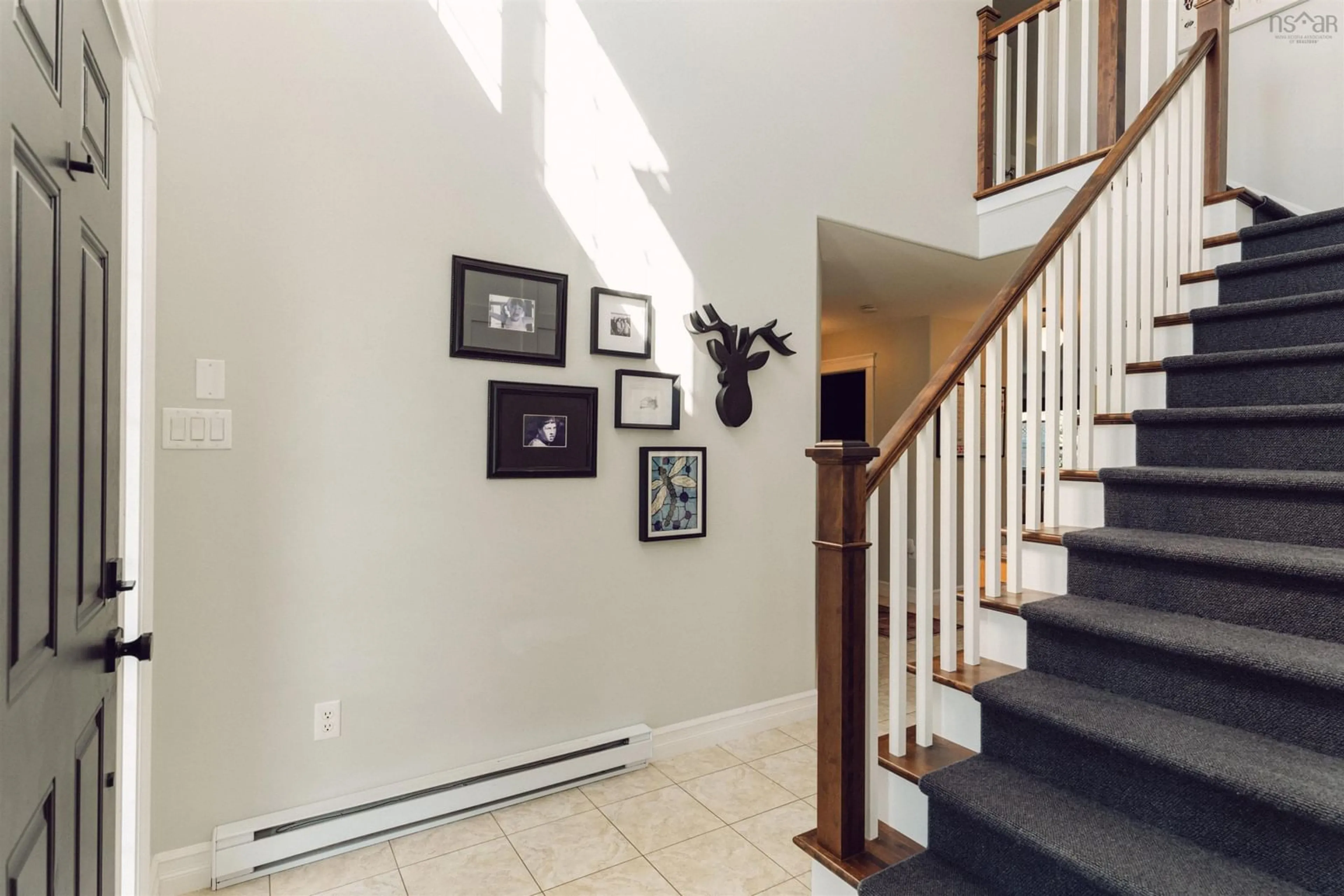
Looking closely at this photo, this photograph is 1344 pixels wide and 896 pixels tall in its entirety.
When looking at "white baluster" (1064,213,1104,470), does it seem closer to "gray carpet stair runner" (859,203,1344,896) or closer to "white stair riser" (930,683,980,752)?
"gray carpet stair runner" (859,203,1344,896)

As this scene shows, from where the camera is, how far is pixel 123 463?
5.37 ft

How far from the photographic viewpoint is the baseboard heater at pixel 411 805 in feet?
6.32

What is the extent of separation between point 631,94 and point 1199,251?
7.38 feet

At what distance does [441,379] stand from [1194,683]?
2.16m

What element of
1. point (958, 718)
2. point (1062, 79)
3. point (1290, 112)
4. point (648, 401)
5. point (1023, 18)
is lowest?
point (958, 718)

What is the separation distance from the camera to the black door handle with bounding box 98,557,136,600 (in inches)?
49.8

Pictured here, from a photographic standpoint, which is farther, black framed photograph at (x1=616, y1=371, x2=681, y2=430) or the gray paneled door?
black framed photograph at (x1=616, y1=371, x2=681, y2=430)

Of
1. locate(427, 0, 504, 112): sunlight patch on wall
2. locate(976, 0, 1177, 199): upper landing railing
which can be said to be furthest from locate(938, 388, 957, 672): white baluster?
locate(976, 0, 1177, 199): upper landing railing

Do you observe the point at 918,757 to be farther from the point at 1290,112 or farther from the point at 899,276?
the point at 1290,112

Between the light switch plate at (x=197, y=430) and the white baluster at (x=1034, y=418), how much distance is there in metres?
2.30

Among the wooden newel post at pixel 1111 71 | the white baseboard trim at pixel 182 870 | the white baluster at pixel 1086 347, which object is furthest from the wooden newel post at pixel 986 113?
the white baseboard trim at pixel 182 870

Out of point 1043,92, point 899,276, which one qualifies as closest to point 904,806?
point 899,276

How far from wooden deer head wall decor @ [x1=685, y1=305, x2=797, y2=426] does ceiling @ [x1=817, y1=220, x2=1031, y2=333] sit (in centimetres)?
82

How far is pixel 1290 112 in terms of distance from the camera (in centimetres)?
344
